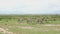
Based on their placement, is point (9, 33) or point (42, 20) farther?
point (42, 20)

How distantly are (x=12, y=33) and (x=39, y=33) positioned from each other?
3.99 m

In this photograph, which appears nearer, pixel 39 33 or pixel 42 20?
pixel 39 33

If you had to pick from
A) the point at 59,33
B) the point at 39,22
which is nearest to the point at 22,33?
the point at 59,33

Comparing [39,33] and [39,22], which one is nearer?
[39,33]

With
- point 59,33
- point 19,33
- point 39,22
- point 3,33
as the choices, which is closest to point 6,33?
point 3,33

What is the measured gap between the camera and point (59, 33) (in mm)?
27953

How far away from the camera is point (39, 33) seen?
2784 cm

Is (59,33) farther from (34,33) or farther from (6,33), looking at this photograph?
(6,33)

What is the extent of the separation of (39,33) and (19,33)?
296 cm

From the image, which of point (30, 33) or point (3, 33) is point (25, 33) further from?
point (3, 33)

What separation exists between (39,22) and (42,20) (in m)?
1.18

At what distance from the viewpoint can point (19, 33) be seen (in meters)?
27.4

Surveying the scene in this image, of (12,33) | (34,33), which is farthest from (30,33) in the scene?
(12,33)

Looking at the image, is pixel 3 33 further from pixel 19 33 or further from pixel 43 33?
pixel 43 33
